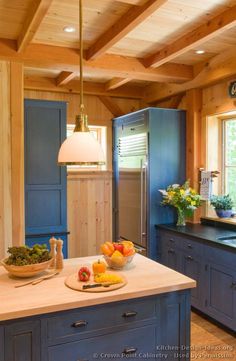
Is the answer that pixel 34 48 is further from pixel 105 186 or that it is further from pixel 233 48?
pixel 105 186

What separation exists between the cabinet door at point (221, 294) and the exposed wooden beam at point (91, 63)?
213cm

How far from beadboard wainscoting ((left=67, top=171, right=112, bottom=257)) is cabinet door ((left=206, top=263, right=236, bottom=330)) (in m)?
2.10

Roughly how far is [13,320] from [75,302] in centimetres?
30

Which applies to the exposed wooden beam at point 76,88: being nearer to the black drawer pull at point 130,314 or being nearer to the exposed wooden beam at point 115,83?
the exposed wooden beam at point 115,83

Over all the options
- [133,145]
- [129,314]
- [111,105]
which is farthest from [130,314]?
[111,105]

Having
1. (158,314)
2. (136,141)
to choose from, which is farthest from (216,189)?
(158,314)

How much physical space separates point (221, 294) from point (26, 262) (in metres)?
1.94

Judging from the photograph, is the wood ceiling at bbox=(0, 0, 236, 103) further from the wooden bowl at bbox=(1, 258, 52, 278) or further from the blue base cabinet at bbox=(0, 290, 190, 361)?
the blue base cabinet at bbox=(0, 290, 190, 361)

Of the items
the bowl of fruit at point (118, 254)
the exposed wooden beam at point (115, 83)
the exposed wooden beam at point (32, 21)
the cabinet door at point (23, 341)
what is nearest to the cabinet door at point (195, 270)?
the bowl of fruit at point (118, 254)

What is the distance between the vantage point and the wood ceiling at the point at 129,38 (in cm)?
256

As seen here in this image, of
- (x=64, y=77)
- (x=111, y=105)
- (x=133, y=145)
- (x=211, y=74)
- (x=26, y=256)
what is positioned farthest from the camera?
(x=111, y=105)

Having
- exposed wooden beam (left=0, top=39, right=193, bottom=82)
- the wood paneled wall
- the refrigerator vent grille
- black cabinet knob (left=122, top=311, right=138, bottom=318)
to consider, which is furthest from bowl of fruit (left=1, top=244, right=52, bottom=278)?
the refrigerator vent grille

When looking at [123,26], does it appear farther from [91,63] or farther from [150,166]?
[150,166]

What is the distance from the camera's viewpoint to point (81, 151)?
6.24ft
